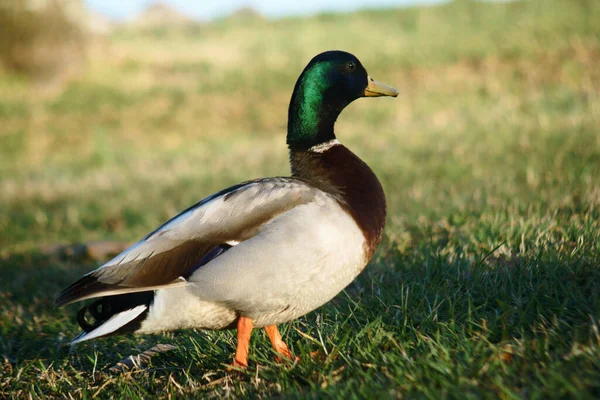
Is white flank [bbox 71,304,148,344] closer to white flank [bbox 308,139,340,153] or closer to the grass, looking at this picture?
the grass

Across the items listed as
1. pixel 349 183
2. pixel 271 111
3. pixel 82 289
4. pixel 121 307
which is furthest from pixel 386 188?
pixel 271 111

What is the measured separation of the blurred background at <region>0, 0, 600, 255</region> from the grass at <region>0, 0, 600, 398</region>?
54 mm

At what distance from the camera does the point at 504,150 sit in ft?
24.3

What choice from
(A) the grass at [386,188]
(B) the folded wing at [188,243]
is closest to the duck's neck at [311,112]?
(B) the folded wing at [188,243]

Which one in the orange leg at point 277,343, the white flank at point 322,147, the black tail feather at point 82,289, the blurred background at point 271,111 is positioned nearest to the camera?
the black tail feather at point 82,289

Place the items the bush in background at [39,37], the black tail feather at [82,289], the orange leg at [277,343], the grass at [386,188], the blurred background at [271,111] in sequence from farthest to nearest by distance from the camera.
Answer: the bush in background at [39,37] < the blurred background at [271,111] < the orange leg at [277,343] < the black tail feather at [82,289] < the grass at [386,188]

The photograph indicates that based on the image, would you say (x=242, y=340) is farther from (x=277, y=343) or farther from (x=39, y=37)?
(x=39, y=37)

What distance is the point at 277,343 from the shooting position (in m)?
2.66

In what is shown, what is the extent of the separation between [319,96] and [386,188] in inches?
163

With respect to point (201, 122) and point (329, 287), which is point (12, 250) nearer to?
point (329, 287)

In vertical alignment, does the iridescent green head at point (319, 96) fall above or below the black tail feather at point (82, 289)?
above

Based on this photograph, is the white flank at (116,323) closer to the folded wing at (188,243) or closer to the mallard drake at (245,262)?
the mallard drake at (245,262)

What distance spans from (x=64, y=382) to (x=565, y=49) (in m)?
13.1

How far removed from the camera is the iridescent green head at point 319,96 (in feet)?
9.58
